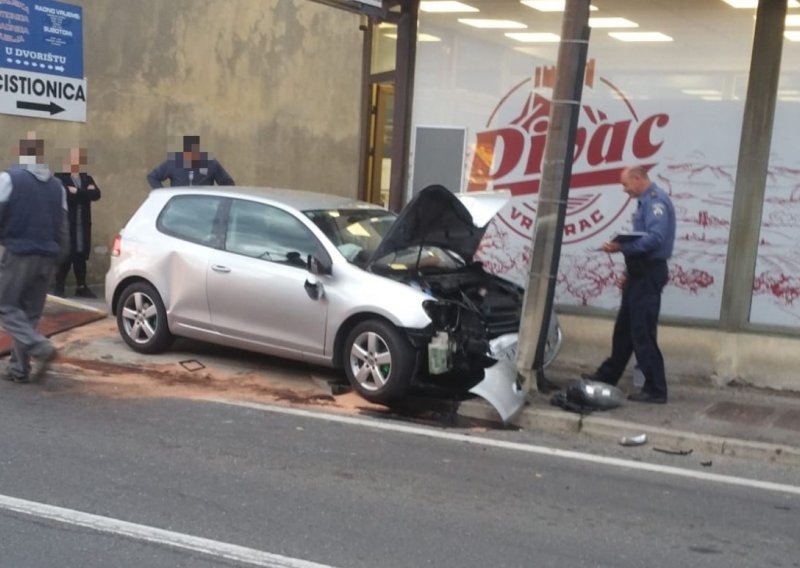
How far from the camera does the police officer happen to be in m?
7.47

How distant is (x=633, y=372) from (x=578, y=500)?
11.0 feet

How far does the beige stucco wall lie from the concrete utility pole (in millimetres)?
5061

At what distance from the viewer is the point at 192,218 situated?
8.76 meters

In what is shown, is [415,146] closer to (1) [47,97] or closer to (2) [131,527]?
(1) [47,97]

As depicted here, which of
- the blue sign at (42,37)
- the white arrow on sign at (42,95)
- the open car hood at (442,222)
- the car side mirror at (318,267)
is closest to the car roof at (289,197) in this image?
the car side mirror at (318,267)

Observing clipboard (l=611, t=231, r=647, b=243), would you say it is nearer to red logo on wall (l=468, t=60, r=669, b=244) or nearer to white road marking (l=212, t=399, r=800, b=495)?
red logo on wall (l=468, t=60, r=669, b=244)

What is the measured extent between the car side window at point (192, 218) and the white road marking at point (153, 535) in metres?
3.87

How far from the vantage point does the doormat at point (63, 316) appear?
973cm

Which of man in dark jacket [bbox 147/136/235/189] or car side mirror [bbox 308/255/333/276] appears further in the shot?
man in dark jacket [bbox 147/136/235/189]

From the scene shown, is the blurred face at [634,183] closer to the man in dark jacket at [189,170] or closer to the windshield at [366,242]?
the windshield at [366,242]

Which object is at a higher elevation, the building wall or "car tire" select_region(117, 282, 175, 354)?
the building wall

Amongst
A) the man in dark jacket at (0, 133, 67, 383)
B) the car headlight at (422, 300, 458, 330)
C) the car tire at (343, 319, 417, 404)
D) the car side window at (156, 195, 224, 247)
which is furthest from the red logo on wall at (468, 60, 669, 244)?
the man in dark jacket at (0, 133, 67, 383)

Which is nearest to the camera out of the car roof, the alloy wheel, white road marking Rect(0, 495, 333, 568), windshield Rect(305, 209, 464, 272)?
white road marking Rect(0, 495, 333, 568)

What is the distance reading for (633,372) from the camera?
8641mm
